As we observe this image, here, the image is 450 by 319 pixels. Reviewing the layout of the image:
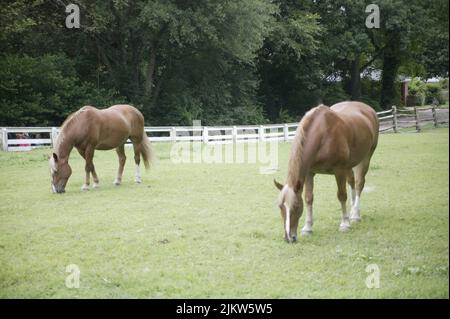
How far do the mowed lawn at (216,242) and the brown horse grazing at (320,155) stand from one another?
40 centimetres

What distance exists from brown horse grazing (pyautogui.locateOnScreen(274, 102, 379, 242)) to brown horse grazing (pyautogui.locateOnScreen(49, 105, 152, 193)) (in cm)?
562

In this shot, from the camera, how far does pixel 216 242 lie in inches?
239

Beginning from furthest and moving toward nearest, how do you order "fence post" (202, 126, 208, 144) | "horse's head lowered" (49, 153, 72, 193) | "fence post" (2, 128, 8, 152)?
1. "fence post" (202, 126, 208, 144)
2. "fence post" (2, 128, 8, 152)
3. "horse's head lowered" (49, 153, 72, 193)

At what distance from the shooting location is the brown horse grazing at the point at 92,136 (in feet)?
32.3

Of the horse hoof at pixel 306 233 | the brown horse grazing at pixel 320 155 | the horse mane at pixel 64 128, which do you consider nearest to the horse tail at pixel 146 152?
the horse mane at pixel 64 128

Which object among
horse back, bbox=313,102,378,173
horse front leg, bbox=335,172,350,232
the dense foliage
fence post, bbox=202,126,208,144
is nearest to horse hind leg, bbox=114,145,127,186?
horse back, bbox=313,102,378,173

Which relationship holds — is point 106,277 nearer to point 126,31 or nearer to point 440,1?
point 440,1

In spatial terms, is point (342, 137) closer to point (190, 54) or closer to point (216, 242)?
→ point (216, 242)

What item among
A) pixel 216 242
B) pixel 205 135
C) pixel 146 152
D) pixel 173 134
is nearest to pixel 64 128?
pixel 146 152

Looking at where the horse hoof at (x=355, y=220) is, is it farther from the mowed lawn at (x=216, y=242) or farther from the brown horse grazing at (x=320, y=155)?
the mowed lawn at (x=216, y=242)

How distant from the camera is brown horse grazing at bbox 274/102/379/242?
227 inches

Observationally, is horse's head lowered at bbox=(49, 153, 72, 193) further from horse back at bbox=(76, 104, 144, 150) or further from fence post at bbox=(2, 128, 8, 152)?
fence post at bbox=(2, 128, 8, 152)

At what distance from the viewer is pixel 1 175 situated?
12883mm

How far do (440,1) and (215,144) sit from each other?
1876cm
